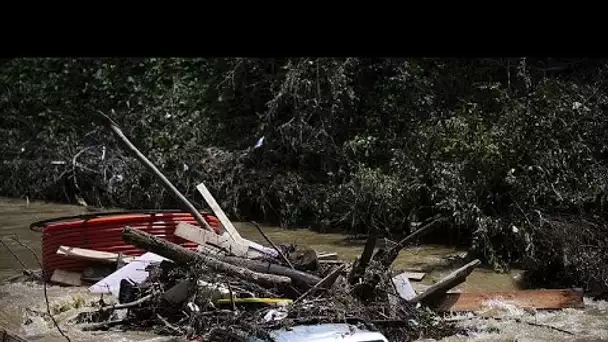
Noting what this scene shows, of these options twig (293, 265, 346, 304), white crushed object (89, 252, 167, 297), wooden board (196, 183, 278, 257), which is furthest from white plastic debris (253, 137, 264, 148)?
twig (293, 265, 346, 304)

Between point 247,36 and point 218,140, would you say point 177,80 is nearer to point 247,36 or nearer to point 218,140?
point 218,140

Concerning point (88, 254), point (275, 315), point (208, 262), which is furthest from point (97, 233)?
point (275, 315)

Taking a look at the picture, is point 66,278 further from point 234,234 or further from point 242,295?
point 242,295

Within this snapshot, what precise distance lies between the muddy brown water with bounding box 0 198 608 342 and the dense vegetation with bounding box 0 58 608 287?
0.75 meters

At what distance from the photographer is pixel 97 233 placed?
13000mm

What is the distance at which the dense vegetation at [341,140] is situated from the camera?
15164mm

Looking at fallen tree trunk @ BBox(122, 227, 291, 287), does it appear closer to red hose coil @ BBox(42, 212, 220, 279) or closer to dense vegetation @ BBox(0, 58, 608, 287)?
red hose coil @ BBox(42, 212, 220, 279)

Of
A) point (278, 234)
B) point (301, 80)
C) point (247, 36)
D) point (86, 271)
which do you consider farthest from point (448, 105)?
point (247, 36)

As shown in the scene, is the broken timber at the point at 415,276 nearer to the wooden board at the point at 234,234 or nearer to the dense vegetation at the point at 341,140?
the dense vegetation at the point at 341,140

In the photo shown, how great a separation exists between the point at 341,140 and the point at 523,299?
9.11 m

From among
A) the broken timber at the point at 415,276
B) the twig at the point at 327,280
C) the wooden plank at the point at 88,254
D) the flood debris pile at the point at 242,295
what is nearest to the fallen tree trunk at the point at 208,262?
the flood debris pile at the point at 242,295

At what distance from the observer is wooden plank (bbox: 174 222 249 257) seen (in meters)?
11.4

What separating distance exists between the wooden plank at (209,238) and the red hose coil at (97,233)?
53cm

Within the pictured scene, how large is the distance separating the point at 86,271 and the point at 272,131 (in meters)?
8.64
